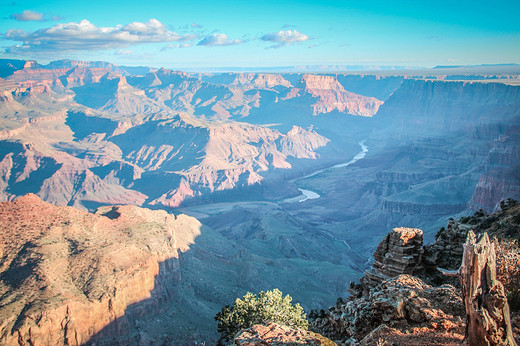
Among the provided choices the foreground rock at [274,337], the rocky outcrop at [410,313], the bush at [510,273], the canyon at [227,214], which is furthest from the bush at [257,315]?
the bush at [510,273]

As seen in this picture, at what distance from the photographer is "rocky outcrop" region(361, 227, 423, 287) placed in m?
24.0

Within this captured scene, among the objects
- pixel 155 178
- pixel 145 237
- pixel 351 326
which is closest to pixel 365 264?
pixel 145 237

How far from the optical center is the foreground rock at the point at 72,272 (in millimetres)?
34406

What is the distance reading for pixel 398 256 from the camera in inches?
961

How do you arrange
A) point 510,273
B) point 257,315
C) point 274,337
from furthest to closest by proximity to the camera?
point 257,315 < point 510,273 < point 274,337

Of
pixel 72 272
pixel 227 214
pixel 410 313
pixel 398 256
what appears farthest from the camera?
pixel 227 214

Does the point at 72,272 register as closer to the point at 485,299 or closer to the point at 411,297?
the point at 411,297

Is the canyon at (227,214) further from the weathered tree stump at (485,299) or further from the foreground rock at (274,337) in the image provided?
the weathered tree stump at (485,299)

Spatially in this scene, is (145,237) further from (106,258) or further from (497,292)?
(497,292)

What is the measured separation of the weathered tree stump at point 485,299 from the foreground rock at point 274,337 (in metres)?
7.52

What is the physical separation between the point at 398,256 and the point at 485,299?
1509 centimetres

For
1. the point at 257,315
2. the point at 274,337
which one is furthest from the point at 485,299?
the point at 257,315

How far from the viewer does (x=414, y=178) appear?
161750 mm

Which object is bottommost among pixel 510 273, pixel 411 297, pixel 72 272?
pixel 72 272
